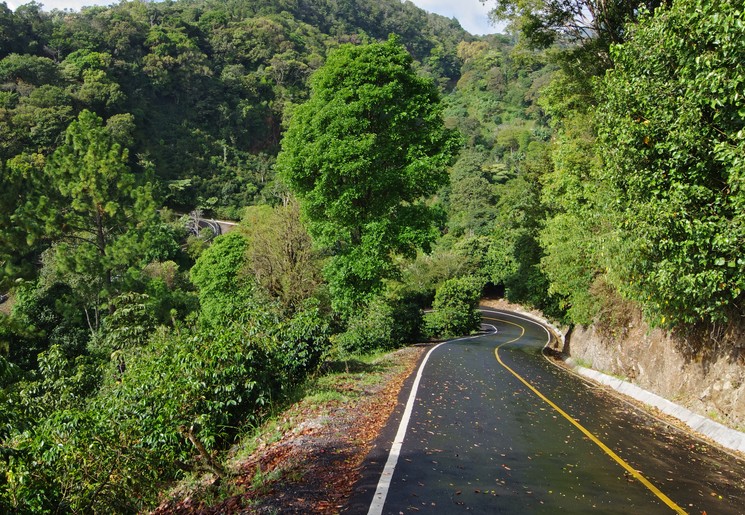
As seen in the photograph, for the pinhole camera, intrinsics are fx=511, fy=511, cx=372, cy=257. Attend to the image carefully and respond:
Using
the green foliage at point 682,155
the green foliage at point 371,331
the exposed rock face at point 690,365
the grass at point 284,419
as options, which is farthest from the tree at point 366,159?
the green foliage at point 682,155

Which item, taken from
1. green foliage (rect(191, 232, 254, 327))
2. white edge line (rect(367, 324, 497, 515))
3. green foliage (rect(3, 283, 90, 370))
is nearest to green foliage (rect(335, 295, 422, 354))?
white edge line (rect(367, 324, 497, 515))

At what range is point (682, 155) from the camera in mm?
8930

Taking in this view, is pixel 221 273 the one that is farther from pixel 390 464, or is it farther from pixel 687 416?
pixel 390 464

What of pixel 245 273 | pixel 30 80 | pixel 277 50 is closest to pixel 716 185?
pixel 245 273

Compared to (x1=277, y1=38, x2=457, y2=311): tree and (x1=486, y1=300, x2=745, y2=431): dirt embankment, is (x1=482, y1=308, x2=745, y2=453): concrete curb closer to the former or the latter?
(x1=486, y1=300, x2=745, y2=431): dirt embankment

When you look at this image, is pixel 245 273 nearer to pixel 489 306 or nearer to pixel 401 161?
pixel 401 161

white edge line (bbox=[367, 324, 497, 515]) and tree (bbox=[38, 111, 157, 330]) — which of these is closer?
white edge line (bbox=[367, 324, 497, 515])

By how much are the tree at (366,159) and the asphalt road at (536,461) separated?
7.32m

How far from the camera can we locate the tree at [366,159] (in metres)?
18.2

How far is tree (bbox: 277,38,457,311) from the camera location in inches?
716

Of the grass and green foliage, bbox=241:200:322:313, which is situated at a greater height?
green foliage, bbox=241:200:322:313

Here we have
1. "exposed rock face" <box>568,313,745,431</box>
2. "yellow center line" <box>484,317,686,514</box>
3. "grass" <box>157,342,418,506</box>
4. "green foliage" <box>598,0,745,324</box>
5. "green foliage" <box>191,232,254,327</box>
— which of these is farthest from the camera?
"green foliage" <box>191,232,254,327</box>

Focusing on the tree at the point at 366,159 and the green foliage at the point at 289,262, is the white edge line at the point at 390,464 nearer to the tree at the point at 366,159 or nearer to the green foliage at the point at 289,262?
the tree at the point at 366,159

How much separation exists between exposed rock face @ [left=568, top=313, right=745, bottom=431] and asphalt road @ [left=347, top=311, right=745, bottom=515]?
1.06 metres
